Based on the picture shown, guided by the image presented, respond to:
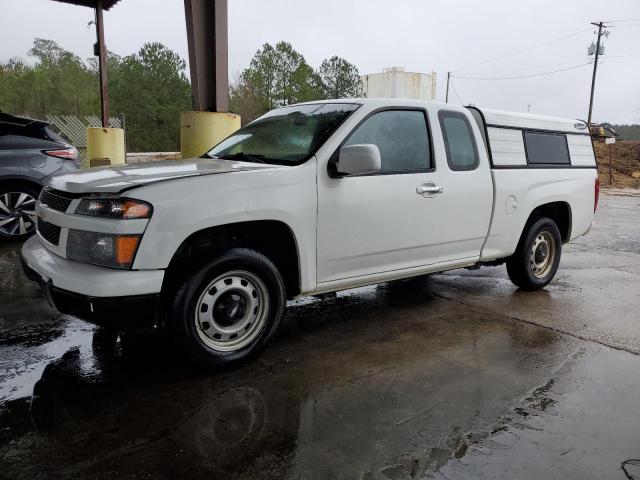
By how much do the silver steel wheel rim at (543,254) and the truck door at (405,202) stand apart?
1.05 m

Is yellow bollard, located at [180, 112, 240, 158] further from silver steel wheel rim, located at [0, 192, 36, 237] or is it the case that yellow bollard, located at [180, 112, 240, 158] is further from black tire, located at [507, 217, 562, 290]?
black tire, located at [507, 217, 562, 290]

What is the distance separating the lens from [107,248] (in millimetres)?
2920

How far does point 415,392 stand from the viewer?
3139 mm

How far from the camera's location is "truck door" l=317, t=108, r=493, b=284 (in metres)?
3.70

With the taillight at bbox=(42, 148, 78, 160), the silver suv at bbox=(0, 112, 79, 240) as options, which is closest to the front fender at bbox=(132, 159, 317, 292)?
the silver suv at bbox=(0, 112, 79, 240)

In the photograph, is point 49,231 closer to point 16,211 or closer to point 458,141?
point 458,141

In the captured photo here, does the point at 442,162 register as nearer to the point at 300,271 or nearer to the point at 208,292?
the point at 300,271

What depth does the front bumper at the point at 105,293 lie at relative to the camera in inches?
112

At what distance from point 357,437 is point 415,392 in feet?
2.14

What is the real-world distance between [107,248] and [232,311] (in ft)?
2.83

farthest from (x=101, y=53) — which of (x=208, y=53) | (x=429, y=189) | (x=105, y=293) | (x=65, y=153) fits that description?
(x=105, y=293)

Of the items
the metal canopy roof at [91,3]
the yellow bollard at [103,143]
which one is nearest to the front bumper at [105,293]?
the yellow bollard at [103,143]

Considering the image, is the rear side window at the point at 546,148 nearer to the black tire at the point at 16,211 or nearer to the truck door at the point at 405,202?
the truck door at the point at 405,202

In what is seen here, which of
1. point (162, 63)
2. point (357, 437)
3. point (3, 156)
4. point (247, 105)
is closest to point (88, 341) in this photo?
point (357, 437)
